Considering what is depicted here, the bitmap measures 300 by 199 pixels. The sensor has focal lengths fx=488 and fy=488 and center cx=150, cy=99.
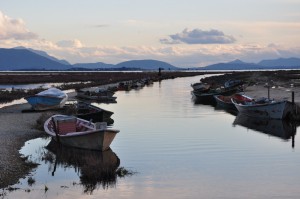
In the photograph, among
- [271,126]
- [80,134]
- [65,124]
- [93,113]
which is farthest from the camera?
[271,126]

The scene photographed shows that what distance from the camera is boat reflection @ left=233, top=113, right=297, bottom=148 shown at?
3217cm

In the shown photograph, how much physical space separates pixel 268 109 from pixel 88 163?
21.8 m

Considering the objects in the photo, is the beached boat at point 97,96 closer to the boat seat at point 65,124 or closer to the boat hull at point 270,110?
the boat hull at point 270,110

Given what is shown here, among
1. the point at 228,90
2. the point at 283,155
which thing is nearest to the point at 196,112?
the point at 228,90

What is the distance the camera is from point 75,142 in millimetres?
24297

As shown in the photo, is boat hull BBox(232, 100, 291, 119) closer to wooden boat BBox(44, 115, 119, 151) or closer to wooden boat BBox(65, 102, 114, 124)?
wooden boat BBox(65, 102, 114, 124)

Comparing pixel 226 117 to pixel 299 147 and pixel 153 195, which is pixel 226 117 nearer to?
pixel 299 147

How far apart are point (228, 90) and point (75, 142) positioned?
1618 inches

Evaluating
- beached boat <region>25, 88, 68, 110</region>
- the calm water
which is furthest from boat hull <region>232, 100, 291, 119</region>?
beached boat <region>25, 88, 68, 110</region>

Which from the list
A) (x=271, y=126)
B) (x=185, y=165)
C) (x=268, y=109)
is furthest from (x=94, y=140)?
(x=268, y=109)

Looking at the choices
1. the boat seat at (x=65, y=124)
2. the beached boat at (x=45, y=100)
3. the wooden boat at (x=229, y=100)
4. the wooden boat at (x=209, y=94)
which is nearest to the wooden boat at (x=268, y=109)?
the wooden boat at (x=229, y=100)

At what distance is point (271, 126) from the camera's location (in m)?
35.9

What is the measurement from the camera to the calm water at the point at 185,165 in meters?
17.2

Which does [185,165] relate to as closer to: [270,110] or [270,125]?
[270,125]
